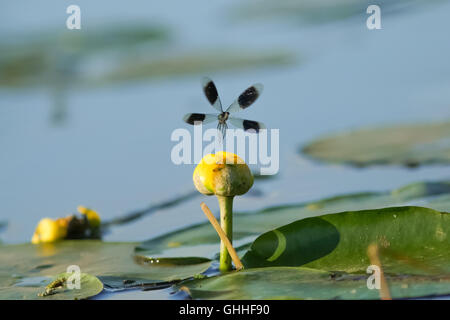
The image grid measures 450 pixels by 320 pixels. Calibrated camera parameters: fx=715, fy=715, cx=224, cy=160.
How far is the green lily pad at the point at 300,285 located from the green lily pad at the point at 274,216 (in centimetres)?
25

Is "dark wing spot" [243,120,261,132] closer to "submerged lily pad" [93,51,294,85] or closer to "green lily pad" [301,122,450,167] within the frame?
"green lily pad" [301,122,450,167]

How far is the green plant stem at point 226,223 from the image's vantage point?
1182 mm

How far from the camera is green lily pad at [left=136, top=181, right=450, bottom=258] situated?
1487mm

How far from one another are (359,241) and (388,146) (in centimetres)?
133

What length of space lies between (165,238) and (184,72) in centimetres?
277

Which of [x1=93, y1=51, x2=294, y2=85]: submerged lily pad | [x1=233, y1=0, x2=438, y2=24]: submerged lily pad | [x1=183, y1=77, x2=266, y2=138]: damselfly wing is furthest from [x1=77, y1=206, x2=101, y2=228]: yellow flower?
[x1=233, y1=0, x2=438, y2=24]: submerged lily pad

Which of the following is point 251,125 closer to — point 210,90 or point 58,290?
point 210,90

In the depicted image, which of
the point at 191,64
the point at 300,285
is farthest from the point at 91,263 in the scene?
the point at 191,64

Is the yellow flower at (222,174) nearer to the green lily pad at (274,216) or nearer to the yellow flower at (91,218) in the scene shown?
the green lily pad at (274,216)

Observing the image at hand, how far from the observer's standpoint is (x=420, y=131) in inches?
A: 101

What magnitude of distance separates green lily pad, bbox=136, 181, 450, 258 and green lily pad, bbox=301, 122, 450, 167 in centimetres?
42

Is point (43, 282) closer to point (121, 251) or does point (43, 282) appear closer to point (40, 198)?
Result: point (121, 251)

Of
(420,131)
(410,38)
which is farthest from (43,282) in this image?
Result: (410,38)

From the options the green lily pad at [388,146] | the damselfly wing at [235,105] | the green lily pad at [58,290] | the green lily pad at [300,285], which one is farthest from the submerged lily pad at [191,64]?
the green lily pad at [300,285]
